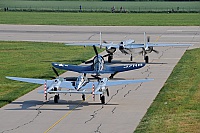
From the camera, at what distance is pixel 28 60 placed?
58.7m

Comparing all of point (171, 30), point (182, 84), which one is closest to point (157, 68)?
point (182, 84)

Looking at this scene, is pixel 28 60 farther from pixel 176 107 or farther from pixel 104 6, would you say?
pixel 104 6

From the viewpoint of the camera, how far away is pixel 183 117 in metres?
31.6

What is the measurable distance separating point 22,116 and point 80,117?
2.88 metres

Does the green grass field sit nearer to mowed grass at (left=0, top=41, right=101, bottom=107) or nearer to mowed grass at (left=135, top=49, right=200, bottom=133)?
mowed grass at (left=0, top=41, right=101, bottom=107)

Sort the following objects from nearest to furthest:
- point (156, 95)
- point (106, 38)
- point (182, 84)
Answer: point (156, 95) < point (182, 84) < point (106, 38)

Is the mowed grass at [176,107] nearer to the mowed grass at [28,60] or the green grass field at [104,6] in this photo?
the mowed grass at [28,60]

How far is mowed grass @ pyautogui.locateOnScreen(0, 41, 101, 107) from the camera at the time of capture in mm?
41500

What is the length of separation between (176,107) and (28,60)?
87.3ft


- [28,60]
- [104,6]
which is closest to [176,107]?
[28,60]

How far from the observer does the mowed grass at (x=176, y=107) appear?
29359mm

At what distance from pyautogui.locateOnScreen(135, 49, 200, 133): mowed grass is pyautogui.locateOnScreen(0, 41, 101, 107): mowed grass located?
849 cm

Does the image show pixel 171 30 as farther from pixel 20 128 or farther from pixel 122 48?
pixel 20 128

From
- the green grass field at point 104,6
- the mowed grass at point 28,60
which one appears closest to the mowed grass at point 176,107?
the mowed grass at point 28,60
